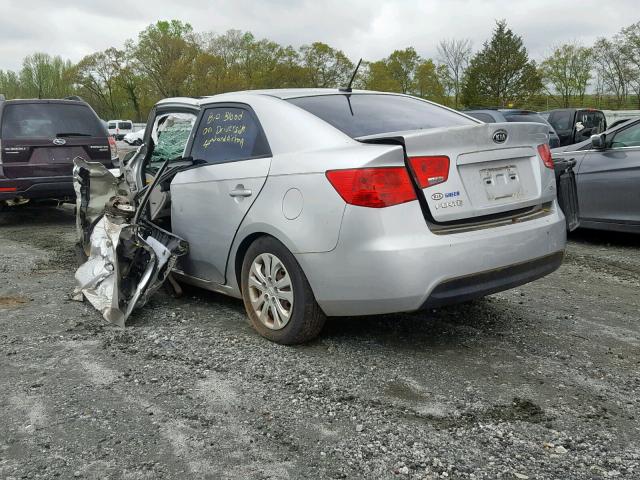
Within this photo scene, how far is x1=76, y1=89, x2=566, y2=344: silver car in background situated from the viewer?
328 centimetres

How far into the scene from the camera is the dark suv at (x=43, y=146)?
8562 mm

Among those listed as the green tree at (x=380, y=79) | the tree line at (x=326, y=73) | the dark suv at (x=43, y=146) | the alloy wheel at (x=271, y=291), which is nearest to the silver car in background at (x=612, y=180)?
the alloy wheel at (x=271, y=291)

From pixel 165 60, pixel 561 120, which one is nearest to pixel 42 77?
pixel 165 60

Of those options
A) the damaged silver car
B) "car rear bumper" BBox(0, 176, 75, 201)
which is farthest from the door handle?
"car rear bumper" BBox(0, 176, 75, 201)

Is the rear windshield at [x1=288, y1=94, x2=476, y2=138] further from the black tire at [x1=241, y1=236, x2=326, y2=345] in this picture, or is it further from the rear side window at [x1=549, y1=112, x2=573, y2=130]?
the rear side window at [x1=549, y1=112, x2=573, y2=130]

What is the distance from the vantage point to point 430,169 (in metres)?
3.36

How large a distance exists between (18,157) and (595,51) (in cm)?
5197

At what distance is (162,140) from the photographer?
5750mm

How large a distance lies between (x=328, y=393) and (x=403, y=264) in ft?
2.48

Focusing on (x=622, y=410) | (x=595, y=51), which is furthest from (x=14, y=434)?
(x=595, y=51)

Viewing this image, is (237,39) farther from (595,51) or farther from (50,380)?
(50,380)

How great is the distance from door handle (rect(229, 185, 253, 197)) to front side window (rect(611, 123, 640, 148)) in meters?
4.93

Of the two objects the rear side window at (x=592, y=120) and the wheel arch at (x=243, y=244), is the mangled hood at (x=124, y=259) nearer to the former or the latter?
the wheel arch at (x=243, y=244)

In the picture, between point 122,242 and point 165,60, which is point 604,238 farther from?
point 165,60
